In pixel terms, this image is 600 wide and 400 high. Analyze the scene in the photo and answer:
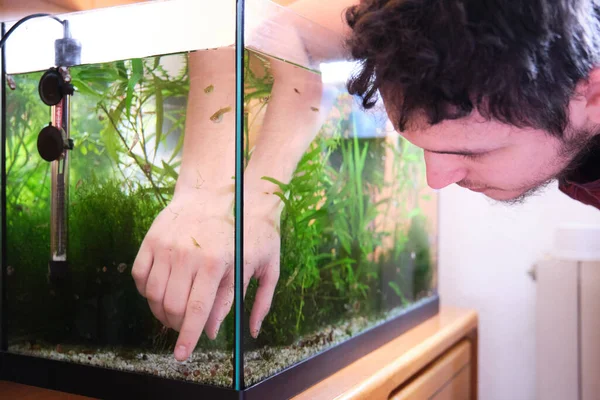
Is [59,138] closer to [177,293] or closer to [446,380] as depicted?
[177,293]

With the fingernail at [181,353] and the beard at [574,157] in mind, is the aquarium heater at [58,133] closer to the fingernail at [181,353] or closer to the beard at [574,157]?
the fingernail at [181,353]

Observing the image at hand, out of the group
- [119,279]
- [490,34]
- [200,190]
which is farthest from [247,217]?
[490,34]

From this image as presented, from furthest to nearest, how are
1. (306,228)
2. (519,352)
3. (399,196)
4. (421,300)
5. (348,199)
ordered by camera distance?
1. (519,352)
2. (421,300)
3. (399,196)
4. (348,199)
5. (306,228)

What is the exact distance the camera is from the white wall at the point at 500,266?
1.40 m

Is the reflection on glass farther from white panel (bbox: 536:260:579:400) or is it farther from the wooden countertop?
white panel (bbox: 536:260:579:400)

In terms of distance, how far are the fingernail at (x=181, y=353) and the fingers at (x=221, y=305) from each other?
39mm

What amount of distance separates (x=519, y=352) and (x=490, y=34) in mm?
1076

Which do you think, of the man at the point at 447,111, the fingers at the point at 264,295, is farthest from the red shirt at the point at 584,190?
the fingers at the point at 264,295

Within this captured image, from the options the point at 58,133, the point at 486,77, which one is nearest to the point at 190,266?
the point at 58,133

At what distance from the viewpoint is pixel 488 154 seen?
0.65 m

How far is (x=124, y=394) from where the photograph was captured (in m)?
0.73

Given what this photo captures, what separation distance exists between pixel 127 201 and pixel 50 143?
5.6 inches

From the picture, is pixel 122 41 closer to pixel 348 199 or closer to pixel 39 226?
pixel 39 226

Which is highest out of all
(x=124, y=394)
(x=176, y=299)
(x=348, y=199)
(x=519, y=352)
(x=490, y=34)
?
(x=490, y=34)
